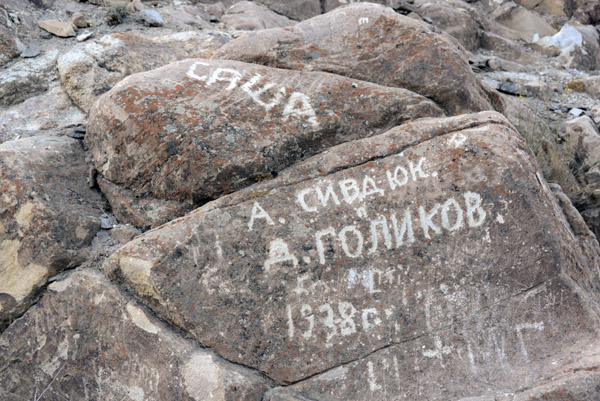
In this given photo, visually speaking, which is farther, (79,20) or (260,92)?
(79,20)

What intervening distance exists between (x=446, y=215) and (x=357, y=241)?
47 centimetres

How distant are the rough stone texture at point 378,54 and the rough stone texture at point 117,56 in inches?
36.8

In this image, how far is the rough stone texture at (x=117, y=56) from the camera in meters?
3.82

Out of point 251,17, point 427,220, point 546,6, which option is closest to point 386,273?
point 427,220

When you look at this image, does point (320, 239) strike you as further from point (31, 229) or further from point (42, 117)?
point (42, 117)

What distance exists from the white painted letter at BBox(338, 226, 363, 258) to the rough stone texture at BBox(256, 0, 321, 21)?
184 inches

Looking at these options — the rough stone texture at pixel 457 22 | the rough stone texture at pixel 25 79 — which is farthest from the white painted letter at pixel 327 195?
the rough stone texture at pixel 457 22

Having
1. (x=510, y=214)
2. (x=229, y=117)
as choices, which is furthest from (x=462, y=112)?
(x=229, y=117)

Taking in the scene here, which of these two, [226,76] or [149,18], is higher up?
[226,76]

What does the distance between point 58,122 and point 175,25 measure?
5.68 feet

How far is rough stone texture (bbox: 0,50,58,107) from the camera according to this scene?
12.7 ft

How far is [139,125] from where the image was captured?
115 inches

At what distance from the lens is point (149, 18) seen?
15.7ft

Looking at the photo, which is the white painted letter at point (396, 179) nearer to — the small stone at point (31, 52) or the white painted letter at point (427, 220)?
the white painted letter at point (427, 220)
